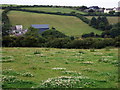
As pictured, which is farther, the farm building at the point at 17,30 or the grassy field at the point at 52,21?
the grassy field at the point at 52,21

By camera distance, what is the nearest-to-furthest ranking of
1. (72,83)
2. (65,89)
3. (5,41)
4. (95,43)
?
(65,89)
(72,83)
(95,43)
(5,41)

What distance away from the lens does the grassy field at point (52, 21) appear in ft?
375

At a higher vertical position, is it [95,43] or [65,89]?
[65,89]

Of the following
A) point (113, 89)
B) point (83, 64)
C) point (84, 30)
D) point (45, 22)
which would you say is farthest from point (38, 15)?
point (113, 89)

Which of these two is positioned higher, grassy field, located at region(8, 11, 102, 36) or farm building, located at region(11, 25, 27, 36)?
grassy field, located at region(8, 11, 102, 36)

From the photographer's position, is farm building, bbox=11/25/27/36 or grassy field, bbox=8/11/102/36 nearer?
farm building, bbox=11/25/27/36

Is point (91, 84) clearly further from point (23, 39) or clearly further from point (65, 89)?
point (23, 39)

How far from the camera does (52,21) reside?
123812 millimetres

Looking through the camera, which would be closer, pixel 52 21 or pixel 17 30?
pixel 17 30

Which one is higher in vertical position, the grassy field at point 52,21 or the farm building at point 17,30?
the grassy field at point 52,21

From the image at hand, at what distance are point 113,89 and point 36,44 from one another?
39497 mm

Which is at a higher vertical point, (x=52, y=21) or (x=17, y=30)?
(x=52, y=21)

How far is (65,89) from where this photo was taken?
11.1 metres

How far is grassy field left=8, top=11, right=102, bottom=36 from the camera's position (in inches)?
4500
